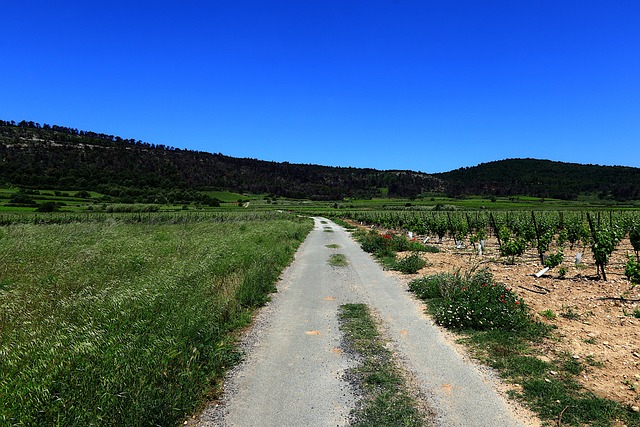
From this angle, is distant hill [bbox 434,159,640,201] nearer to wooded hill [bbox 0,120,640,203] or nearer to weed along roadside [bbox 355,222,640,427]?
wooded hill [bbox 0,120,640,203]

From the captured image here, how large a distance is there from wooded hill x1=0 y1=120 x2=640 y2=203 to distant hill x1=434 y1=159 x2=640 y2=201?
351 mm

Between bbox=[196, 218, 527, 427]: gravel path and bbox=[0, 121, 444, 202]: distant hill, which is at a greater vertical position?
bbox=[0, 121, 444, 202]: distant hill

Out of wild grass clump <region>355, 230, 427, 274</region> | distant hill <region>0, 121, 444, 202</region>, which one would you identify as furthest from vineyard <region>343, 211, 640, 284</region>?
distant hill <region>0, 121, 444, 202</region>

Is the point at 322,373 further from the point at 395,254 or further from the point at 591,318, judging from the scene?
the point at 395,254

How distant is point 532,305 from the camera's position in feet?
30.3

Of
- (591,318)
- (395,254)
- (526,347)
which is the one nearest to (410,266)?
(395,254)

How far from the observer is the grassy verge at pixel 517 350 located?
437cm

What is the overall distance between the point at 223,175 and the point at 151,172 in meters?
28.2

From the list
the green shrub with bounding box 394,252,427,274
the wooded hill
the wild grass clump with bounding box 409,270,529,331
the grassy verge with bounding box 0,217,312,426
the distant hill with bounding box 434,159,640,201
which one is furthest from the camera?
the distant hill with bounding box 434,159,640,201

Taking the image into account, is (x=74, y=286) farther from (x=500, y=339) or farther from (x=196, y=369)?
(x=500, y=339)

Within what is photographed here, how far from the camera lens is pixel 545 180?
496 ft

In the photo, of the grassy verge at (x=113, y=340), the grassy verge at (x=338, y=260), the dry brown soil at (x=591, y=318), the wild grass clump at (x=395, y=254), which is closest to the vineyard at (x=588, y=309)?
the dry brown soil at (x=591, y=318)

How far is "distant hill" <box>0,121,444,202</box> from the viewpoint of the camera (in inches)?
3871

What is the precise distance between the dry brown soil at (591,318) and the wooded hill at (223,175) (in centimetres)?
9591
